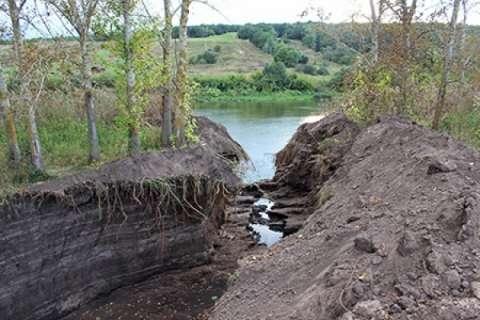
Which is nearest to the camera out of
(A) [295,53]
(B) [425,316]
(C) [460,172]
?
(B) [425,316]

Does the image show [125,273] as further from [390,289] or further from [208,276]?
[390,289]

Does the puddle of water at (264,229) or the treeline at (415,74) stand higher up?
the treeline at (415,74)

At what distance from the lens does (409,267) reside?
6.10m

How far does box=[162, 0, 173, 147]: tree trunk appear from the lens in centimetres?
1284

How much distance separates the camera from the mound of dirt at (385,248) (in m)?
5.64

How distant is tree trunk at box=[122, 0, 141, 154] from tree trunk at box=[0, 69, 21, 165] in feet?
8.93

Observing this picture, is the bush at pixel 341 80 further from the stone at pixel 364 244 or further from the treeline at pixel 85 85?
the stone at pixel 364 244

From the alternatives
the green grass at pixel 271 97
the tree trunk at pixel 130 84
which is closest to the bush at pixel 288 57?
the green grass at pixel 271 97

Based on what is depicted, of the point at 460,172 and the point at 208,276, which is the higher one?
the point at 460,172

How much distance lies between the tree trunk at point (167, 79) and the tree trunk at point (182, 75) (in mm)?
232

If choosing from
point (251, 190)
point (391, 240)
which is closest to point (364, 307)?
point (391, 240)

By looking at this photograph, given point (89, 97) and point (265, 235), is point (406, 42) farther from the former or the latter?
point (89, 97)

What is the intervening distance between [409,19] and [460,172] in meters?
6.68

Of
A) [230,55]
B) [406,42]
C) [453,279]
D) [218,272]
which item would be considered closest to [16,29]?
[218,272]
